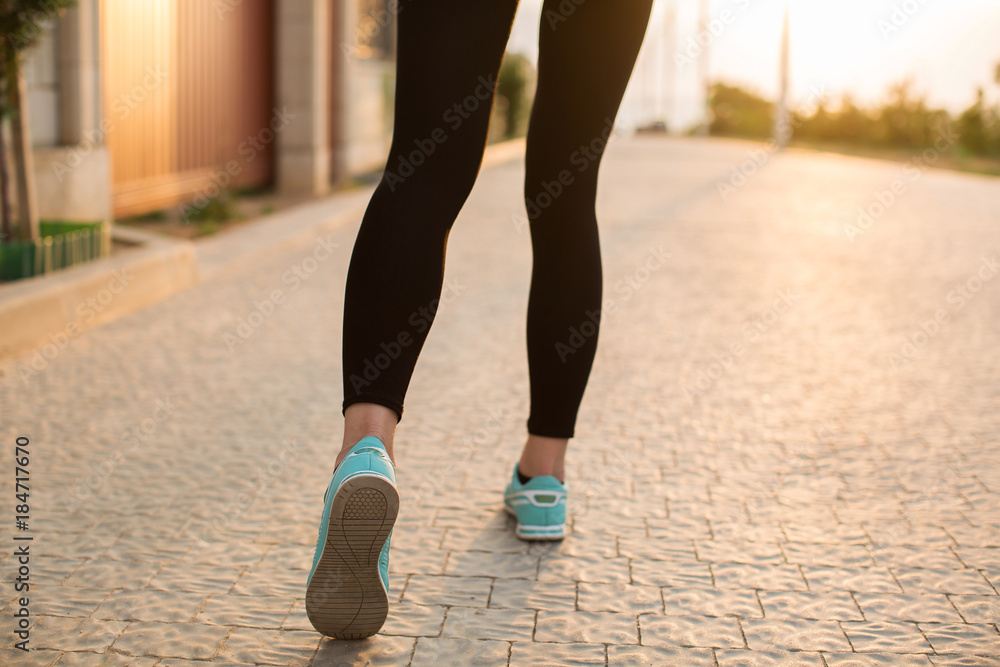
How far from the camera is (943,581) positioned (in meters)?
1.93

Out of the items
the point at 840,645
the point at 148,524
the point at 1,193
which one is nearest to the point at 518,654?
the point at 840,645

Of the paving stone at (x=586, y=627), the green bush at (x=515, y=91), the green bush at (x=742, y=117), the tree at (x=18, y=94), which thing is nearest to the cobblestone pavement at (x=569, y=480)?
the paving stone at (x=586, y=627)

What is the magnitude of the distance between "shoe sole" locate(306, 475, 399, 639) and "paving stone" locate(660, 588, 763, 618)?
0.52 metres

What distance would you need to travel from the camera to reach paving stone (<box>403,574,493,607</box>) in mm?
1807

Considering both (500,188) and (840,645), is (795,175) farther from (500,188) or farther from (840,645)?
(840,645)

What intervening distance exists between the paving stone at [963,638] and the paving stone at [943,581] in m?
0.14

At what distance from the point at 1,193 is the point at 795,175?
11289 mm

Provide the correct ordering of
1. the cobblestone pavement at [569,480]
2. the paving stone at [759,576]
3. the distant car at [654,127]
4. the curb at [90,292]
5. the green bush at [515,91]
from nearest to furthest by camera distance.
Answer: the cobblestone pavement at [569,480] → the paving stone at [759,576] → the curb at [90,292] → the green bush at [515,91] → the distant car at [654,127]

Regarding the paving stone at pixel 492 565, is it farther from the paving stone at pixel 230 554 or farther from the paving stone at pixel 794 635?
the paving stone at pixel 794 635

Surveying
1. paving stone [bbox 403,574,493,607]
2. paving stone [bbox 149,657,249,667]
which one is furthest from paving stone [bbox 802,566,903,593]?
paving stone [bbox 149,657,249,667]

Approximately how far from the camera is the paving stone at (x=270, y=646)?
5.19ft

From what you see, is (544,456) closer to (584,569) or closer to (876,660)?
(584,569)

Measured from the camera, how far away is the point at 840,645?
167 cm

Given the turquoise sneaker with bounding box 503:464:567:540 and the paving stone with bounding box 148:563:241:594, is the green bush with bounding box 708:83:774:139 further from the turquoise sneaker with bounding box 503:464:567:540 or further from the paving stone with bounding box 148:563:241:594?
the paving stone with bounding box 148:563:241:594
